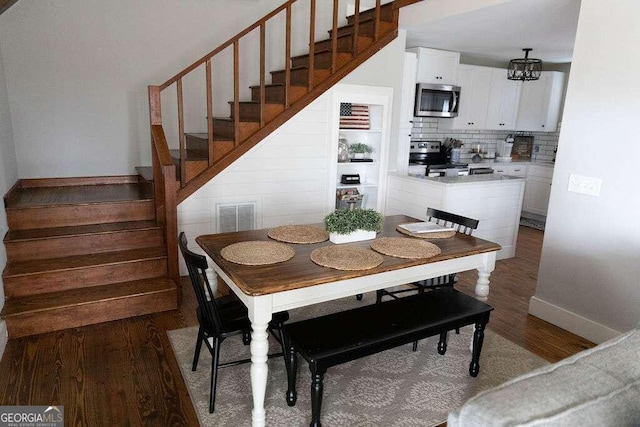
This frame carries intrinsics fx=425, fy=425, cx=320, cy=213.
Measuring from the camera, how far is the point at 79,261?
10.3 feet

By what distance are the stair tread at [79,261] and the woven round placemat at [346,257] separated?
168 centimetres

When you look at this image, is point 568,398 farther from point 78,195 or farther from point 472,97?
point 472,97

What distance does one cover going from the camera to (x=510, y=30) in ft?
13.6

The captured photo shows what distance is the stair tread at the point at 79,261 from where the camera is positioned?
2957 millimetres

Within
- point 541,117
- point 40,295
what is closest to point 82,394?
point 40,295

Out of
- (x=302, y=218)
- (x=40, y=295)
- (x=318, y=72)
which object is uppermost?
(x=318, y=72)

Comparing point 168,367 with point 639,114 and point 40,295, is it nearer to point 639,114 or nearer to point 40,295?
point 40,295

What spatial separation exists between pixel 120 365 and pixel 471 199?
3.34 meters

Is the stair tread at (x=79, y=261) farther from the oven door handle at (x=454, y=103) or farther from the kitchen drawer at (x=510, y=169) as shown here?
the kitchen drawer at (x=510, y=169)

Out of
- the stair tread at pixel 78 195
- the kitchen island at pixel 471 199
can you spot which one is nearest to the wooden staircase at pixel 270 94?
the stair tread at pixel 78 195

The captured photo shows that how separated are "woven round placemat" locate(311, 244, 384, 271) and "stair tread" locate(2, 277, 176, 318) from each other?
5.08 feet

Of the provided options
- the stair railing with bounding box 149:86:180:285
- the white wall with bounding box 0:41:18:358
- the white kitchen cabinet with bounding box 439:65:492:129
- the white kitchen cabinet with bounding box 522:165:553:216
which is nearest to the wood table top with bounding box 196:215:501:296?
the stair railing with bounding box 149:86:180:285

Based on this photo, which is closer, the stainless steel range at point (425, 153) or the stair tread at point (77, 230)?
the stair tread at point (77, 230)

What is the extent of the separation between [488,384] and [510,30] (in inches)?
133
